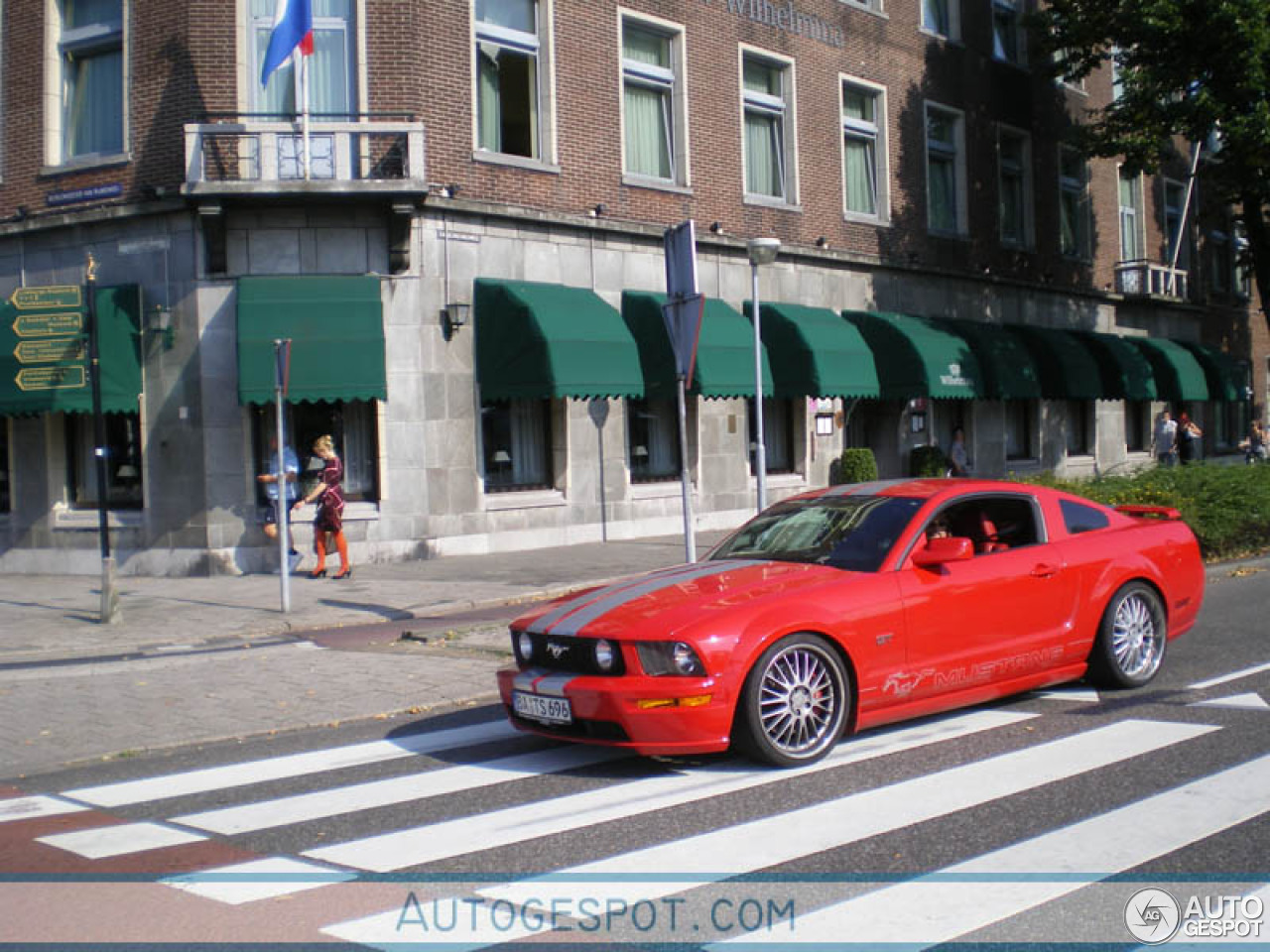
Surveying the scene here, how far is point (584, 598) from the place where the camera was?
281 inches

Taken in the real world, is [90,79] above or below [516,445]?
above

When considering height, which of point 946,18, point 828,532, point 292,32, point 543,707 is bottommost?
point 543,707

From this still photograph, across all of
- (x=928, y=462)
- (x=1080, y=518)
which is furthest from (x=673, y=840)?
(x=928, y=462)

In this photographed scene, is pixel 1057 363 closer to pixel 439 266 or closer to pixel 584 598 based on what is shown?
pixel 439 266

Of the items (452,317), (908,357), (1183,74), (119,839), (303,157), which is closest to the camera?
(119,839)

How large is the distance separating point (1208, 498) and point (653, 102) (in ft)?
36.5

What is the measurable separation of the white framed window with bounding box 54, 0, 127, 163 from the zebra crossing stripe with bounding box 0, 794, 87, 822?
1389 cm

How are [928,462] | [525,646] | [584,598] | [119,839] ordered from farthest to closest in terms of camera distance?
[928,462] → [584,598] → [525,646] → [119,839]

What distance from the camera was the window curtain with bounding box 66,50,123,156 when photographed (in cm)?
1850

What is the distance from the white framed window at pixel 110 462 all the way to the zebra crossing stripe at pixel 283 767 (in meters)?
11.6

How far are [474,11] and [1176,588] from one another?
1412 cm

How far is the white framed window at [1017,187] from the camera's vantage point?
97.1 ft

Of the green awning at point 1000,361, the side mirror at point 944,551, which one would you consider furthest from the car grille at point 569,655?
the green awning at point 1000,361

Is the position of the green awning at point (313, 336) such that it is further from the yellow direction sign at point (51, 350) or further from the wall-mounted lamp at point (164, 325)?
the yellow direction sign at point (51, 350)
